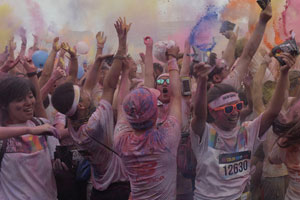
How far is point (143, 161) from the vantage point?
3.06 meters

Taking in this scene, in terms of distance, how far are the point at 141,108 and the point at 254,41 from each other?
1.62 metres

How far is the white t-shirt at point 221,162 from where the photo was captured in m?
3.17

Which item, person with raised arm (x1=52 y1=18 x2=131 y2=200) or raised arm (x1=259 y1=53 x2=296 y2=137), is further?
person with raised arm (x1=52 y1=18 x2=131 y2=200)

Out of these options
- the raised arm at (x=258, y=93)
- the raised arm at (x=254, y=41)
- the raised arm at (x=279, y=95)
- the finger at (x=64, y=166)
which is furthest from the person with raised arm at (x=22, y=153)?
the raised arm at (x=258, y=93)

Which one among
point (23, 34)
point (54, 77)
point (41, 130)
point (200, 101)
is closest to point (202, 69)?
point (200, 101)

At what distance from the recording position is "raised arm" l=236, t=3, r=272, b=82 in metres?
3.65

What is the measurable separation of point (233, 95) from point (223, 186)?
2.90 feet

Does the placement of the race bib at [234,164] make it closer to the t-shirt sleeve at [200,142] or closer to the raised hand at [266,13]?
the t-shirt sleeve at [200,142]

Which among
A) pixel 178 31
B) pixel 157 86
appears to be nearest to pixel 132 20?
pixel 178 31

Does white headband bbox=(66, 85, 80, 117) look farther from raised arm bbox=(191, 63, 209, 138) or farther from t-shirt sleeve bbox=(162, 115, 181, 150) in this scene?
raised arm bbox=(191, 63, 209, 138)

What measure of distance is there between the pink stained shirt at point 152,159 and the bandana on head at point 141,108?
4.4 inches

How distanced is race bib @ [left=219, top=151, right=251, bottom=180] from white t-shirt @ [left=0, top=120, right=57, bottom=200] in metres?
1.72

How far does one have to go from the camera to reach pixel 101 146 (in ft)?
11.2

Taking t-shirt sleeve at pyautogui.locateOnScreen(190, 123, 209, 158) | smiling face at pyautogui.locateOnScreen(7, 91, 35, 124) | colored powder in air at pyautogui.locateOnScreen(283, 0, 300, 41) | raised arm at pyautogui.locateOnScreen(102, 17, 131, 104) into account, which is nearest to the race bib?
t-shirt sleeve at pyautogui.locateOnScreen(190, 123, 209, 158)
